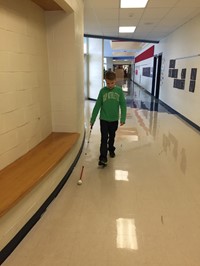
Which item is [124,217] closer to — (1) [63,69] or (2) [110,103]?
(2) [110,103]

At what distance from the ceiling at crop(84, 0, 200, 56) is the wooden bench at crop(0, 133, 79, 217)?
343 cm

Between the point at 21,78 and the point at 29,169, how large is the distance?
963 millimetres

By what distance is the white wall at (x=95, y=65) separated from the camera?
29.6ft

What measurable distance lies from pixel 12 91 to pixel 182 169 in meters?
2.57

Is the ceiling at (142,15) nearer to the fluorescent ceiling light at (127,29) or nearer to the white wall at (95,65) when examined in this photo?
the fluorescent ceiling light at (127,29)

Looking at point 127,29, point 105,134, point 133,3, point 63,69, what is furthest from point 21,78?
point 127,29

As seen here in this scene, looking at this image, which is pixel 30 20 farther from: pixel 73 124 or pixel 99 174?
pixel 99 174

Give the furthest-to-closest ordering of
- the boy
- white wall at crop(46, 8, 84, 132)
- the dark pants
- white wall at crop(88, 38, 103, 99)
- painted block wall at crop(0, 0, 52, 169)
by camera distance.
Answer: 1. white wall at crop(88, 38, 103, 99)
2. the dark pants
3. the boy
4. white wall at crop(46, 8, 84, 132)
5. painted block wall at crop(0, 0, 52, 169)

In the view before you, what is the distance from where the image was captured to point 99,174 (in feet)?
9.99

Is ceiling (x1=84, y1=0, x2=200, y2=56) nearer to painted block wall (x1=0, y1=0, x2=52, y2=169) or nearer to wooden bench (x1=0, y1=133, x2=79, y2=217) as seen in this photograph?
Result: painted block wall (x1=0, y1=0, x2=52, y2=169)

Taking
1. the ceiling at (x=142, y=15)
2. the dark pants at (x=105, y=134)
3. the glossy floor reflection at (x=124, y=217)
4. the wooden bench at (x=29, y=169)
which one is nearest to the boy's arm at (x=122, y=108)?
the dark pants at (x=105, y=134)

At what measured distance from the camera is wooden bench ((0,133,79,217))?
1.65m

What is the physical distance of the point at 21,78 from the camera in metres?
2.27

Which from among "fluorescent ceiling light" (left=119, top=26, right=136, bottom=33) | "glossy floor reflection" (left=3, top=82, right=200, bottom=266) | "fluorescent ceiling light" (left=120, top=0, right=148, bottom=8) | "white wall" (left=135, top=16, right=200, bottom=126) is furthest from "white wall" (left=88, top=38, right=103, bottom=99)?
"glossy floor reflection" (left=3, top=82, right=200, bottom=266)
